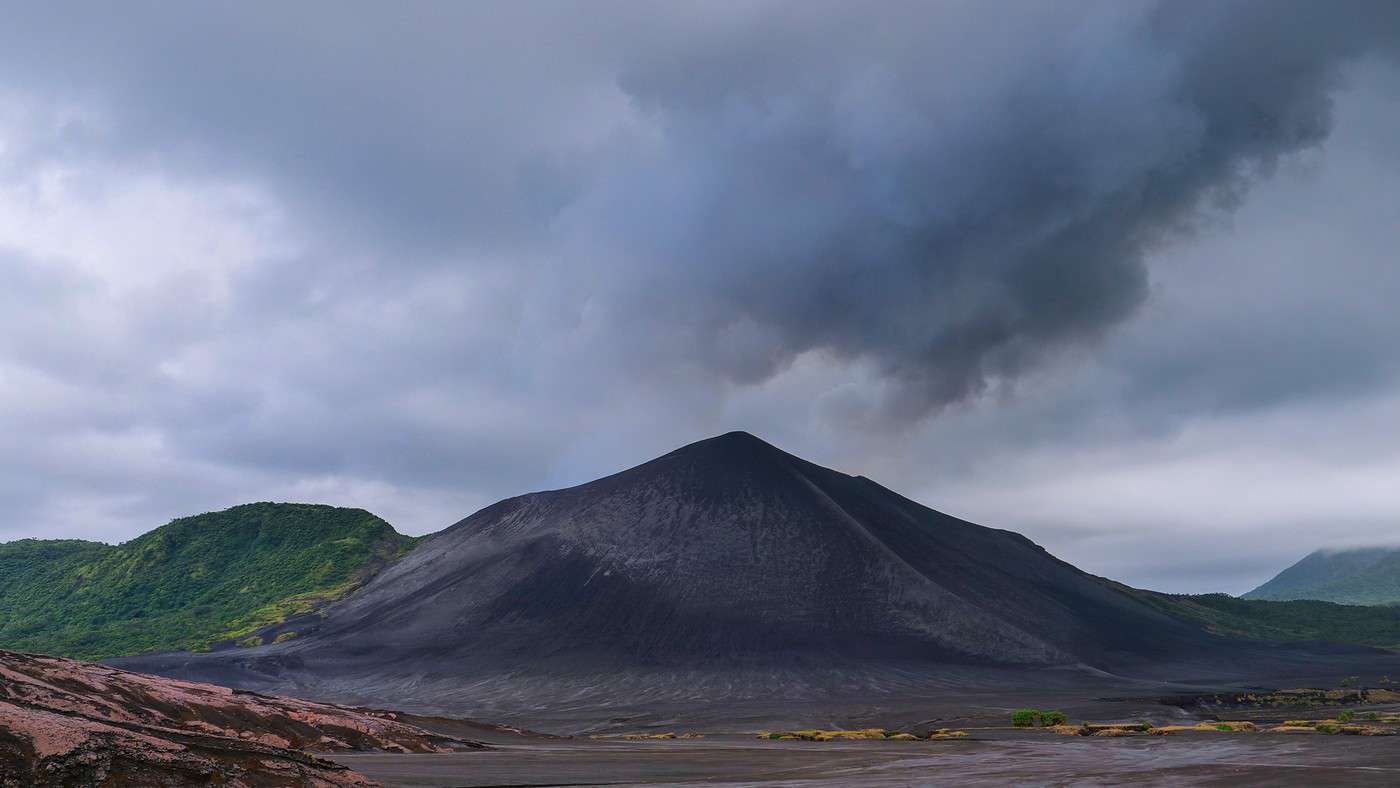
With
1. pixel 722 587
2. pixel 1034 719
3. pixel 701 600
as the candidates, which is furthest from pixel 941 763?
pixel 722 587

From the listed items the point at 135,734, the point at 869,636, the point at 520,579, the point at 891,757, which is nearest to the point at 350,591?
the point at 520,579

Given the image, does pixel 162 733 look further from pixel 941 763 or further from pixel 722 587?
pixel 722 587

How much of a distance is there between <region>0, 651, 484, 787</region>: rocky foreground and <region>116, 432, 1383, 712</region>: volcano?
60880 mm

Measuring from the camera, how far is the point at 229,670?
420ft

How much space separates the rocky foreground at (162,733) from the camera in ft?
62.9

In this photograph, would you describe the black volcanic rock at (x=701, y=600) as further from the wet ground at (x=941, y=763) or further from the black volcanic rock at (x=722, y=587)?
the wet ground at (x=941, y=763)

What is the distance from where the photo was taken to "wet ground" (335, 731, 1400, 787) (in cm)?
3281

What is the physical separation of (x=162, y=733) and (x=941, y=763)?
3069cm

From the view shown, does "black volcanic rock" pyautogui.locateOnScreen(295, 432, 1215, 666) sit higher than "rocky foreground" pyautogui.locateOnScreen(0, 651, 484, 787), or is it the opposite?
"black volcanic rock" pyautogui.locateOnScreen(295, 432, 1215, 666)

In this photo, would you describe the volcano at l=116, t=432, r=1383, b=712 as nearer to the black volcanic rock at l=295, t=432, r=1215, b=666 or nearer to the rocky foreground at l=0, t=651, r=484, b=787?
the black volcanic rock at l=295, t=432, r=1215, b=666

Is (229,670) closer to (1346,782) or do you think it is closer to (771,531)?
(771,531)

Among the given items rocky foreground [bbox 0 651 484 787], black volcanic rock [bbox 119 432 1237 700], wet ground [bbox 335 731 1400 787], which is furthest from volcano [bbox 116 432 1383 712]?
wet ground [bbox 335 731 1400 787]

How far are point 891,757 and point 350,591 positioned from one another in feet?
539

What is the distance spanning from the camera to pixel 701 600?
147125mm
